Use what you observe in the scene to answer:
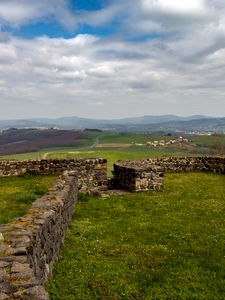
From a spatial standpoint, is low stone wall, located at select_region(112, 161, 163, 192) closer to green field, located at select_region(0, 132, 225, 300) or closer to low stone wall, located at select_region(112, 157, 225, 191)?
low stone wall, located at select_region(112, 157, 225, 191)

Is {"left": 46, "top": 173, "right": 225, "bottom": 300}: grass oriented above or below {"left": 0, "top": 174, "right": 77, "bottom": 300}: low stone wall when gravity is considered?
below

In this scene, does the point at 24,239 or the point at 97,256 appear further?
the point at 97,256

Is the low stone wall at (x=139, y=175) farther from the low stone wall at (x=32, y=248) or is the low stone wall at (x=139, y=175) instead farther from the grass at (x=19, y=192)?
the low stone wall at (x=32, y=248)

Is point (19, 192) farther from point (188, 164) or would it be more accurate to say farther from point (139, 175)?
point (188, 164)

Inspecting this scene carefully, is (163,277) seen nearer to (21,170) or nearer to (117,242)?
(117,242)

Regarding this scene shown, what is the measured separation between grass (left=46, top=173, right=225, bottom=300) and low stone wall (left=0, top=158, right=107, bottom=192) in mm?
3403

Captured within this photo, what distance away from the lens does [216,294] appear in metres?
9.75

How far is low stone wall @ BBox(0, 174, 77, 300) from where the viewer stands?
6445 mm

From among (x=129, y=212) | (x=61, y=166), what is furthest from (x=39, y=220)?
(x=61, y=166)

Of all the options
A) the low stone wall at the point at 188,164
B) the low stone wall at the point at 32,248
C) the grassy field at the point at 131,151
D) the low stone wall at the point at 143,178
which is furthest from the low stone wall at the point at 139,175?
the grassy field at the point at 131,151

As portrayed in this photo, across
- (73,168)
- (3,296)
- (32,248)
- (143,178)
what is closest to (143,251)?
(32,248)

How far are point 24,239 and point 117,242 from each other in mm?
5747

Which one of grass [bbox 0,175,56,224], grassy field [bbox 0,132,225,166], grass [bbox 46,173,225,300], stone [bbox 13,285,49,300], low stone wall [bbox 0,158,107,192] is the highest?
stone [bbox 13,285,49,300]

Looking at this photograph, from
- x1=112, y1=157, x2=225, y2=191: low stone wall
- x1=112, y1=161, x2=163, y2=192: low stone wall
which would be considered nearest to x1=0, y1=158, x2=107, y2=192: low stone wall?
x1=112, y1=157, x2=225, y2=191: low stone wall
